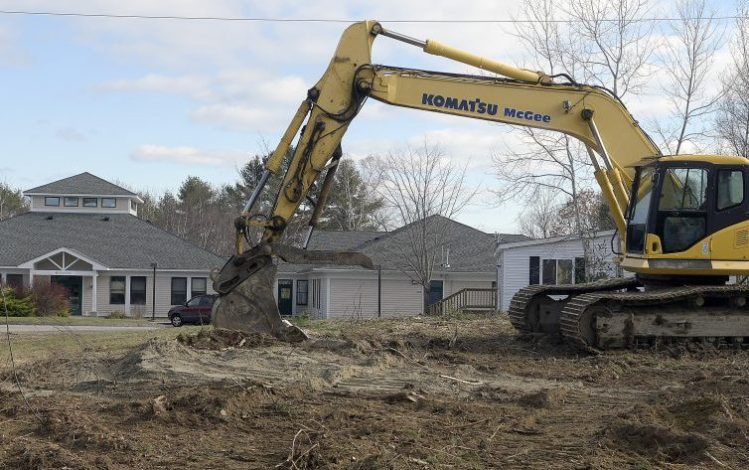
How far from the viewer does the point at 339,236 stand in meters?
50.3

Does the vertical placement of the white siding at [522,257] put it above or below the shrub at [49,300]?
above

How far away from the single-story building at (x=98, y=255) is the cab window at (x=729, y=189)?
33.0 meters

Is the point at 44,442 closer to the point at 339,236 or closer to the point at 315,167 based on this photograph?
the point at 315,167

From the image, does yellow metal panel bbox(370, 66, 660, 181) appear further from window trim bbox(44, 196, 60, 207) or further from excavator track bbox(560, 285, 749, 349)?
window trim bbox(44, 196, 60, 207)

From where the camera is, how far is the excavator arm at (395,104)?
13.2 metres

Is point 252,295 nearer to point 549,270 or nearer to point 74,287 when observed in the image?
point 549,270

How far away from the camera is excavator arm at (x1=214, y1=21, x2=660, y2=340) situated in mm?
13180

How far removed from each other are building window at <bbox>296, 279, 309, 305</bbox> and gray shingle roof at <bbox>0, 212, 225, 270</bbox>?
4163 mm

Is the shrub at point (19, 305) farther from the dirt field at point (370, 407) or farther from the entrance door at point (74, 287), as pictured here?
the dirt field at point (370, 407)

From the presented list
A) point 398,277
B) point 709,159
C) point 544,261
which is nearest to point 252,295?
point 709,159

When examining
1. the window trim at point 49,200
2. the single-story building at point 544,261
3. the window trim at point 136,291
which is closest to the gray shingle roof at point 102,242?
the window trim at point 49,200

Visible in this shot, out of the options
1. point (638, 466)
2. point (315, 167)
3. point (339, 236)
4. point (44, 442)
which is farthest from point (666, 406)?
point (339, 236)

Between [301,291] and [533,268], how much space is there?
15687 millimetres

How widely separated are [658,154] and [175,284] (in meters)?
33.9
